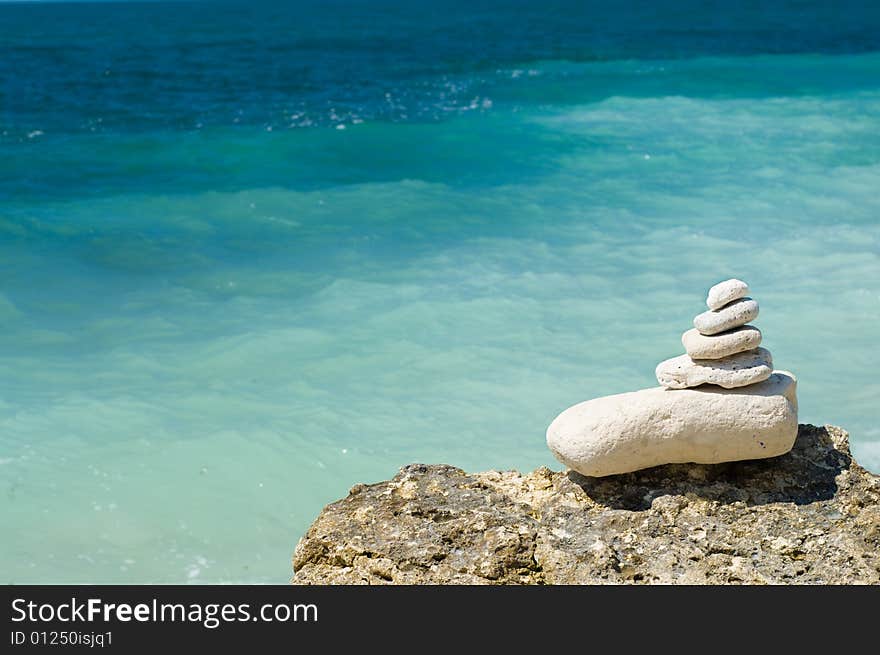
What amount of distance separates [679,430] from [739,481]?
417 mm

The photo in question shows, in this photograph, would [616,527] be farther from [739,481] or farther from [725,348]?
[725,348]

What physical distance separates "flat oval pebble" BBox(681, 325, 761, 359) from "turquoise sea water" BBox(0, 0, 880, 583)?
324 centimetres

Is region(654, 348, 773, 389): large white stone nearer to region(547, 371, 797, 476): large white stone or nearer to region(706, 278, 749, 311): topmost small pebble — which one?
region(547, 371, 797, 476): large white stone

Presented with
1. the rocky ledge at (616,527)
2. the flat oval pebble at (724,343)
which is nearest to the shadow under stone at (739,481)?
the rocky ledge at (616,527)

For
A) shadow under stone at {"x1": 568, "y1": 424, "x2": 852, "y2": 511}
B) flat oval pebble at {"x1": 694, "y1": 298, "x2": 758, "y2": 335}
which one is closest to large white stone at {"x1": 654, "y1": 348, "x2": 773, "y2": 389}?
flat oval pebble at {"x1": 694, "y1": 298, "x2": 758, "y2": 335}

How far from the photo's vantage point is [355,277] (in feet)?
37.3

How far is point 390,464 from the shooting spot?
7.59 m

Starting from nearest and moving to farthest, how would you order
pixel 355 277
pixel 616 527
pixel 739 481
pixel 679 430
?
pixel 616 527 < pixel 679 430 < pixel 739 481 < pixel 355 277

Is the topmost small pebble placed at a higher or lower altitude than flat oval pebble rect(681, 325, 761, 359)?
higher

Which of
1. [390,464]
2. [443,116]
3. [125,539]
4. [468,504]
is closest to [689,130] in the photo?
[443,116]

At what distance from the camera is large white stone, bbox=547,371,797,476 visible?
436cm

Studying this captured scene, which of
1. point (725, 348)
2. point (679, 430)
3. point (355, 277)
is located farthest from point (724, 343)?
point (355, 277)
